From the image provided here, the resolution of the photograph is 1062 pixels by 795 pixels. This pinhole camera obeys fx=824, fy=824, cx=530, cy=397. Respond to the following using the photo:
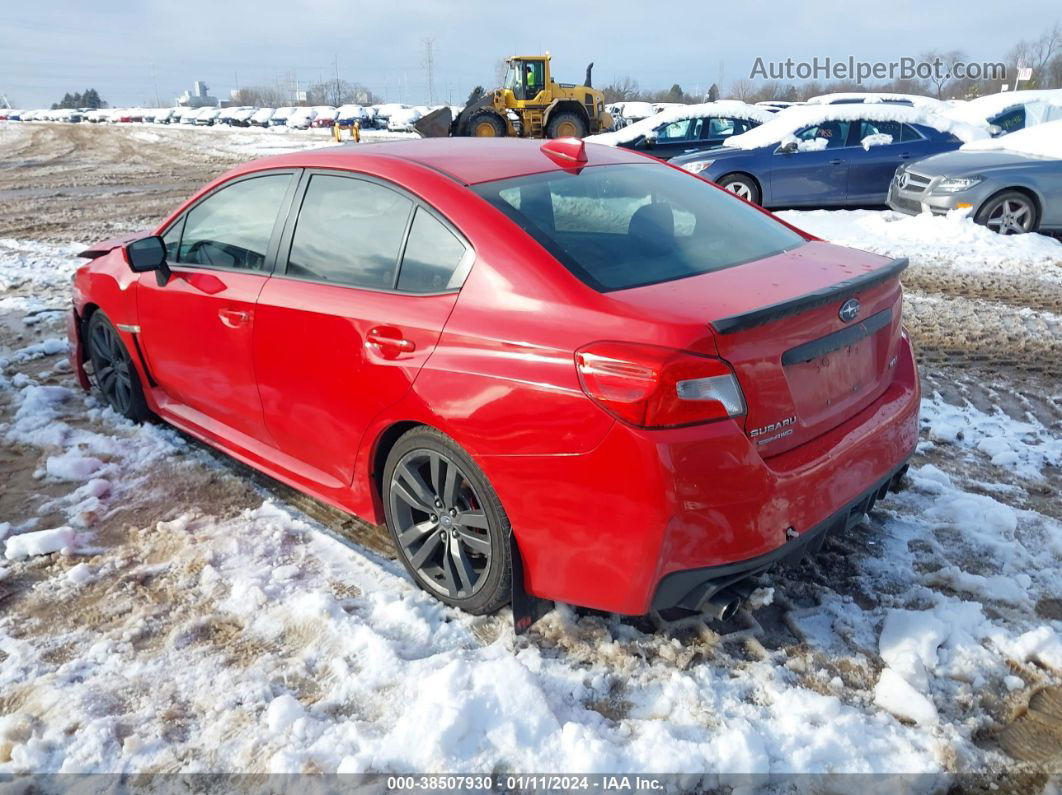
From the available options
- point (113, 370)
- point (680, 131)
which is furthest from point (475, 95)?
point (113, 370)

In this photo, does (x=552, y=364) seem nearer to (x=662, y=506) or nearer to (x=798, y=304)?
(x=662, y=506)

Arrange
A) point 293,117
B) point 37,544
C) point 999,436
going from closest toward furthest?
point 37,544 → point 999,436 → point 293,117

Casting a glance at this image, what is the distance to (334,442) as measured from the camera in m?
3.26

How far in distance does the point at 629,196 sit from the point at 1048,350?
4.11 m

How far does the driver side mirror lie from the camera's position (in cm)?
400

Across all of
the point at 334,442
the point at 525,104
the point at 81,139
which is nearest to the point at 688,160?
the point at 334,442

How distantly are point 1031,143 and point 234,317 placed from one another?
10266 millimetres

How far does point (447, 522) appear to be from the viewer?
2.95 m

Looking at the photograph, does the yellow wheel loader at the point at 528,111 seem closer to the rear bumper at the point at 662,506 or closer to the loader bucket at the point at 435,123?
the loader bucket at the point at 435,123

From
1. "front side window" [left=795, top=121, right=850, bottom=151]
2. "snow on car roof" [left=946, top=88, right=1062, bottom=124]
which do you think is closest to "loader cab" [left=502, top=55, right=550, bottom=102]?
"snow on car roof" [left=946, top=88, right=1062, bottom=124]

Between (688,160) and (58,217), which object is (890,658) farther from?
(58,217)

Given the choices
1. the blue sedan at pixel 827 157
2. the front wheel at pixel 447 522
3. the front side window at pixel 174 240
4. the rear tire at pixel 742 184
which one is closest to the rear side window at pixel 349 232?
the front wheel at pixel 447 522

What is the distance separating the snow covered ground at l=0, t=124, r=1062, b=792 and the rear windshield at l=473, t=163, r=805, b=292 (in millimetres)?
1248

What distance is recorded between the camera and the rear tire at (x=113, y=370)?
4.65 m
